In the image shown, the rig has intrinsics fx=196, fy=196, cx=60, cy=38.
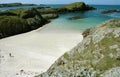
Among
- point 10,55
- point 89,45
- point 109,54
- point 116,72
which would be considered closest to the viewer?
point 116,72

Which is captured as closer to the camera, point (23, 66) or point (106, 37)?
point (106, 37)

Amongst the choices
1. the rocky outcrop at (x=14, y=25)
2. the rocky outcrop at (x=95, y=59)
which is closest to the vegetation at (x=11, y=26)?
the rocky outcrop at (x=14, y=25)

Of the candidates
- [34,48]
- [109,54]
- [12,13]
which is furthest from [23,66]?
[12,13]

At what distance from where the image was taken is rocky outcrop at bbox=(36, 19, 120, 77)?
7648 millimetres

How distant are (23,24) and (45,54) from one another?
1547 centimetres

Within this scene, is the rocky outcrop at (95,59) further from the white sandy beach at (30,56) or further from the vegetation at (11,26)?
the vegetation at (11,26)

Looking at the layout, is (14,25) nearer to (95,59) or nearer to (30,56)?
(30,56)

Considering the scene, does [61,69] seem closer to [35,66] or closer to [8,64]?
[35,66]

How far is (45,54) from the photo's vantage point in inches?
710

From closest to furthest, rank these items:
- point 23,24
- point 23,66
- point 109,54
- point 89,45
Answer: point 109,54, point 89,45, point 23,66, point 23,24

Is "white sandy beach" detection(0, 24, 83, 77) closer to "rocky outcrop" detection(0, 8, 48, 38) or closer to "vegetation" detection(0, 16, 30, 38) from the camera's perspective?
"vegetation" detection(0, 16, 30, 38)

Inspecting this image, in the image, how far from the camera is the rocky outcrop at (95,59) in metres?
7.65

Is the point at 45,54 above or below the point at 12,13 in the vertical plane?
below

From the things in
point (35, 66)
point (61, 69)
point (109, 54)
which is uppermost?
point (109, 54)
